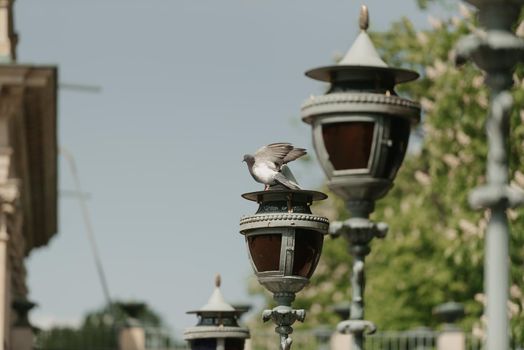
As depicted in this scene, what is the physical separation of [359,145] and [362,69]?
64cm

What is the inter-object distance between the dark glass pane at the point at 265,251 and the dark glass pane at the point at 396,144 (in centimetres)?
87

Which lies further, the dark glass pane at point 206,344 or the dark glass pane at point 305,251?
the dark glass pane at point 206,344

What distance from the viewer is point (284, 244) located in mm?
11742

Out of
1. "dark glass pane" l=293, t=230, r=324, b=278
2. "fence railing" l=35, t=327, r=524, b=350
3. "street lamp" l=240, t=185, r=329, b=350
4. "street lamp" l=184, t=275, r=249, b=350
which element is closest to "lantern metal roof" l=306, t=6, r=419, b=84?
"street lamp" l=240, t=185, r=329, b=350

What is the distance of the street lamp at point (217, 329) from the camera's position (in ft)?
57.1

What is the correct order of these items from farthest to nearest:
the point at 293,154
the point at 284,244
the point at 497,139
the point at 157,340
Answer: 1. the point at 157,340
2. the point at 293,154
3. the point at 284,244
4. the point at 497,139

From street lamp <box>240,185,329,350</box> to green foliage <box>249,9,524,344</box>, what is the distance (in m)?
18.2

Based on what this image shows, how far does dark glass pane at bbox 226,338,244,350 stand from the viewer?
1742cm

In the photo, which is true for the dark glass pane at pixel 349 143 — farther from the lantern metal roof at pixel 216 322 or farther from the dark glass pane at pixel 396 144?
the lantern metal roof at pixel 216 322

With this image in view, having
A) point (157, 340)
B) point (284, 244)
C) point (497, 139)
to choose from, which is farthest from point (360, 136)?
point (157, 340)

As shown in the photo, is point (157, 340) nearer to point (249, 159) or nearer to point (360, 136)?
point (249, 159)

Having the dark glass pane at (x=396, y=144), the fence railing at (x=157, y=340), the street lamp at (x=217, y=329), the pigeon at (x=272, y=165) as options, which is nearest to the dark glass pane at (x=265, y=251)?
the pigeon at (x=272, y=165)

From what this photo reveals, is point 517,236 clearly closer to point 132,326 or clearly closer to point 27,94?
point 27,94

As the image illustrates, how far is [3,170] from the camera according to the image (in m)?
29.2
